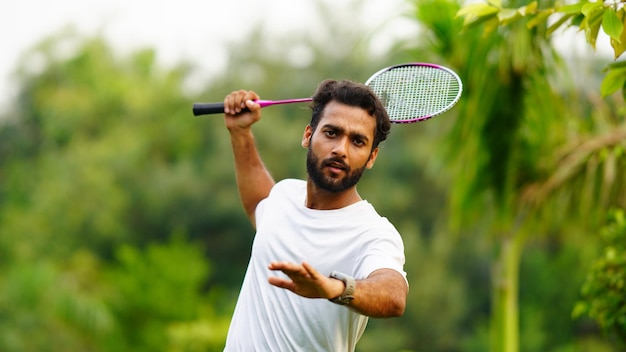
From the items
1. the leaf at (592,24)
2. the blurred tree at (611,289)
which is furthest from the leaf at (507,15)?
the blurred tree at (611,289)

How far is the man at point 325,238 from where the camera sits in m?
3.60

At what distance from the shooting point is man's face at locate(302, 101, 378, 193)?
374 centimetres

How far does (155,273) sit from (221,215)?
19.4ft

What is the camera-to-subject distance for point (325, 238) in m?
3.70

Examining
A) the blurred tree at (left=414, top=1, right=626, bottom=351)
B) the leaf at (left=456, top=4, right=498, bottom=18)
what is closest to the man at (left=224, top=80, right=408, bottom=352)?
the leaf at (left=456, top=4, right=498, bottom=18)

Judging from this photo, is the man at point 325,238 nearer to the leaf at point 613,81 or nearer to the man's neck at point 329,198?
the man's neck at point 329,198

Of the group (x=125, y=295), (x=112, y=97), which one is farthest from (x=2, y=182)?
(x=125, y=295)

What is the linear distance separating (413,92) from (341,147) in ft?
3.54

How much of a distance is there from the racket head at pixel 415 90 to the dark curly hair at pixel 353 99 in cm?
61

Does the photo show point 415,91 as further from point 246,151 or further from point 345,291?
point 345,291

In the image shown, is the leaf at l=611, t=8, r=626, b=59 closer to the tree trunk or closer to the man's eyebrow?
the man's eyebrow

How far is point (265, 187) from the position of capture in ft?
15.0

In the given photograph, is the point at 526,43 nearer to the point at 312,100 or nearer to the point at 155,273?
the point at 312,100

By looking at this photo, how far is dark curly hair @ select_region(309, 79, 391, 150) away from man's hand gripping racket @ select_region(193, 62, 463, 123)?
22.7 inches
